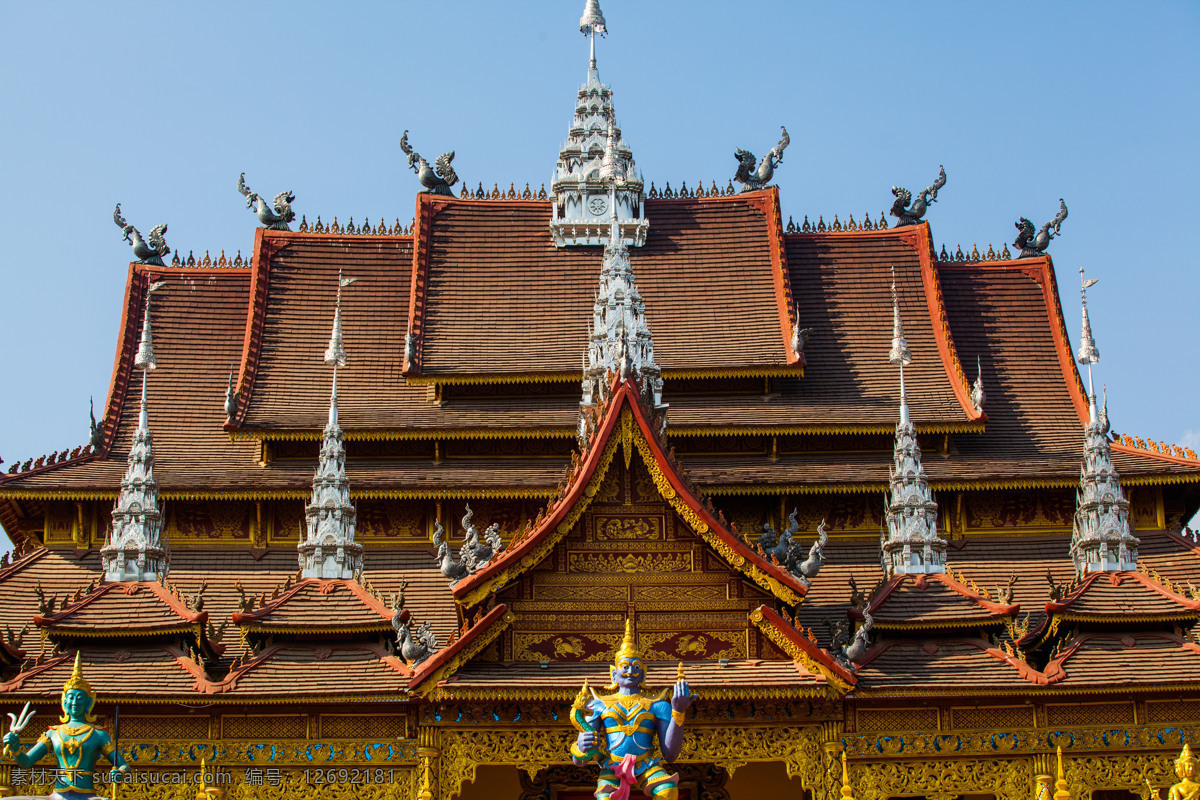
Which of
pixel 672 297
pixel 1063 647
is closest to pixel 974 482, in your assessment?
pixel 1063 647

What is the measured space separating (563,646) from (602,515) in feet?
5.05

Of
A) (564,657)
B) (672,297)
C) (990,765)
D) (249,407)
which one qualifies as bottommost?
(990,765)

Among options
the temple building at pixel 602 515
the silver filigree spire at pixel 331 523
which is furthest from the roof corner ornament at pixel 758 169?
the silver filigree spire at pixel 331 523

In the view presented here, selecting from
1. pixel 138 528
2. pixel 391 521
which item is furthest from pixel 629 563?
pixel 138 528

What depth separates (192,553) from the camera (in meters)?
22.9

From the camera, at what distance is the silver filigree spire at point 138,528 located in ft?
64.6

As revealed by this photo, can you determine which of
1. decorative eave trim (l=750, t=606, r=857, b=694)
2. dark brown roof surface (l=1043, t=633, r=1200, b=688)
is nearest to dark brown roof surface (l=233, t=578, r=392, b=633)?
decorative eave trim (l=750, t=606, r=857, b=694)

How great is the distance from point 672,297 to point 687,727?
35.5ft

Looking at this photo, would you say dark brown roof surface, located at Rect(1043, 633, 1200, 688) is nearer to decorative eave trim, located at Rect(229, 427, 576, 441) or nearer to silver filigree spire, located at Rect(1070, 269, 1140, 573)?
silver filigree spire, located at Rect(1070, 269, 1140, 573)

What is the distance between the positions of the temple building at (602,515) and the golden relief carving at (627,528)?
0.03 metres

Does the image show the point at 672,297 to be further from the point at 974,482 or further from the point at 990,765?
the point at 990,765

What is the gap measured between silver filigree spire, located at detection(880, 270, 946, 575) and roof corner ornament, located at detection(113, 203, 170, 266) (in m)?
13.9

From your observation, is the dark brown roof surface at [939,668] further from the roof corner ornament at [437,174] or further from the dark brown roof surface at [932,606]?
the roof corner ornament at [437,174]

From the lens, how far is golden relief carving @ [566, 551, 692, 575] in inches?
698
